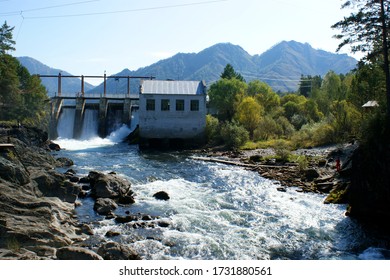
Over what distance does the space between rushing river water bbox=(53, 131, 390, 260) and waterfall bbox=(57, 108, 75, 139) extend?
3085 cm

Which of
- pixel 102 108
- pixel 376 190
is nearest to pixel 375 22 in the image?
pixel 376 190

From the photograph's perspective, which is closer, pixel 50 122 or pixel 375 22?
pixel 375 22

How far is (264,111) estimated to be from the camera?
187 ft

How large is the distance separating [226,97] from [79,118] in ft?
77.6

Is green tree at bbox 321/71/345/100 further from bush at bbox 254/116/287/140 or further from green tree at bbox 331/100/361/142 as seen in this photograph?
green tree at bbox 331/100/361/142

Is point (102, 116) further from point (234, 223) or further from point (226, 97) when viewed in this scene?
point (234, 223)

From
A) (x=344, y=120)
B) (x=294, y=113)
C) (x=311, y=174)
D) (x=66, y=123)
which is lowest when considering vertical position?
(x=311, y=174)

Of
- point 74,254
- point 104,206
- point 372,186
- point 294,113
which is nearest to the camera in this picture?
point 74,254

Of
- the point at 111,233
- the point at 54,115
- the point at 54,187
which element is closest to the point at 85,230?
the point at 111,233

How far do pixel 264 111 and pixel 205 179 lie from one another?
3193 centimetres

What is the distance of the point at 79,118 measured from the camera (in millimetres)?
58906

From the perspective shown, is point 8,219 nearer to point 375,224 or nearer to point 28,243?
point 28,243

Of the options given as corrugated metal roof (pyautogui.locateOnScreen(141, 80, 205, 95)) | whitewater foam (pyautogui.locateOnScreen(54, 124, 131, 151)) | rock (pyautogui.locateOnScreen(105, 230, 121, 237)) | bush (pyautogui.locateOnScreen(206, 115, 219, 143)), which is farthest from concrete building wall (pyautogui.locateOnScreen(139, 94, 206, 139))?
rock (pyautogui.locateOnScreen(105, 230, 121, 237))

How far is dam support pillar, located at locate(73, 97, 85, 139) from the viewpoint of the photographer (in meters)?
57.9
